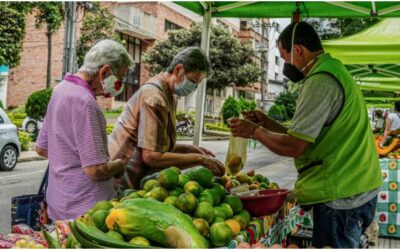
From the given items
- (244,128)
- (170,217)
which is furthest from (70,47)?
(170,217)

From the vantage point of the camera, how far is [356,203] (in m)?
2.57

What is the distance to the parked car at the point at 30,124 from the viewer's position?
1806 centimetres

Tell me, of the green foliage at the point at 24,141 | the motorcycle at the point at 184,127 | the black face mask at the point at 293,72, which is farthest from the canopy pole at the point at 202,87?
the motorcycle at the point at 184,127

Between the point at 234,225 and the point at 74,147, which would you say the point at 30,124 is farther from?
the point at 234,225

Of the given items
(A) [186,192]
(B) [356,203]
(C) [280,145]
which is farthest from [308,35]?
(A) [186,192]

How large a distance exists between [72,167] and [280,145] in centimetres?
119

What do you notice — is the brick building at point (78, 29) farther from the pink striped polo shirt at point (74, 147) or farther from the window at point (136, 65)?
the pink striped polo shirt at point (74, 147)

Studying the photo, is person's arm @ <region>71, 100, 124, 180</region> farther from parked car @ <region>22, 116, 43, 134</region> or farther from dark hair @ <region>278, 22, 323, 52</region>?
parked car @ <region>22, 116, 43, 134</region>

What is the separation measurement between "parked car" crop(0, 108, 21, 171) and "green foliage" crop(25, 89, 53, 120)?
5.54 metres

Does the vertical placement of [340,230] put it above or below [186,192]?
below

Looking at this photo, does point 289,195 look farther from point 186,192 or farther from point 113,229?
point 113,229

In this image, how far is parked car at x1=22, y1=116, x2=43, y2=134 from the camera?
1806 centimetres

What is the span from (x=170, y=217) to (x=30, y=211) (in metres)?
1.29

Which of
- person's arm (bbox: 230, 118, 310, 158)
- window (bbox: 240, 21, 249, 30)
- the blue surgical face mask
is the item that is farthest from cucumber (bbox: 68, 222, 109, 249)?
window (bbox: 240, 21, 249, 30)
